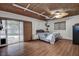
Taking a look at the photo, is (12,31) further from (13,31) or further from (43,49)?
(43,49)

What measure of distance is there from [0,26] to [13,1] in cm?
66

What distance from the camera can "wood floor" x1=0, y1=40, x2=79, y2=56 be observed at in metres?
2.35

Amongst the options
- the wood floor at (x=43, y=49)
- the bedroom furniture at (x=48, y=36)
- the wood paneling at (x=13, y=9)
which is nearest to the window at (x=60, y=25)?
the bedroom furniture at (x=48, y=36)

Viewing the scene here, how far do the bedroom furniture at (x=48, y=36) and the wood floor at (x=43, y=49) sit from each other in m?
0.10

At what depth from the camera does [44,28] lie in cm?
248

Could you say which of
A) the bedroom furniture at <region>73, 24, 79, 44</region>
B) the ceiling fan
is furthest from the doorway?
the bedroom furniture at <region>73, 24, 79, 44</region>

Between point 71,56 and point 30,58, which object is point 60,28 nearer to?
point 71,56

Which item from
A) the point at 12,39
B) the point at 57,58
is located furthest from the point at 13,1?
the point at 57,58

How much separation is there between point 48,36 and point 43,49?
350 millimetres

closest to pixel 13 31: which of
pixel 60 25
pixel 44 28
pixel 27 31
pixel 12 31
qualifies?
pixel 12 31

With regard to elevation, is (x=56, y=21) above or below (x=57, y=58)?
above

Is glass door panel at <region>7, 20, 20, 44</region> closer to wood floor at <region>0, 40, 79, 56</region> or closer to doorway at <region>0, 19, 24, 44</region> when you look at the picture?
doorway at <region>0, 19, 24, 44</region>

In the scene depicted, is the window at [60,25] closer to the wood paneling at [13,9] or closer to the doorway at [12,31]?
the wood paneling at [13,9]

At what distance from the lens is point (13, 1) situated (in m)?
2.30
